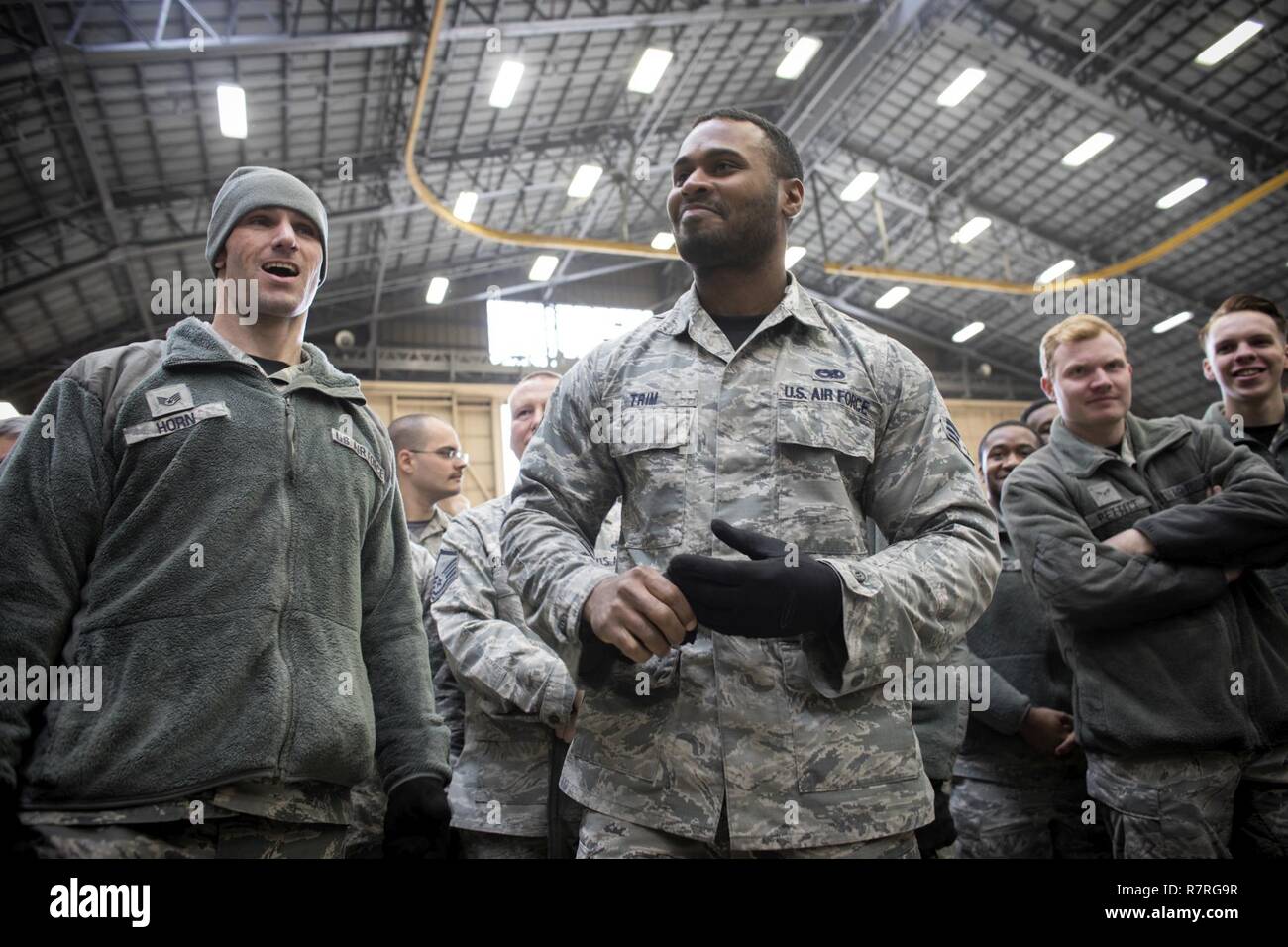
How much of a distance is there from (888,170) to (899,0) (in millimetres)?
6051

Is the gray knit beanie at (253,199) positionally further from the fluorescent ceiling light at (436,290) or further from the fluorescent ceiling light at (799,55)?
the fluorescent ceiling light at (436,290)

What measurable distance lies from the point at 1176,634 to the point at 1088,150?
17179 millimetres

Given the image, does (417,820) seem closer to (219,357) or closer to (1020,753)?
(219,357)

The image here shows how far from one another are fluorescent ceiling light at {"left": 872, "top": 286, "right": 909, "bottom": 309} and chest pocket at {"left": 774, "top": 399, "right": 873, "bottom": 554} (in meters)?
22.8

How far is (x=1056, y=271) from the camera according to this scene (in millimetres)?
21375

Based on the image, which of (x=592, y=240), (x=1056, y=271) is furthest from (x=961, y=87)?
(x=592, y=240)

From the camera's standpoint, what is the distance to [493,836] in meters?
3.38

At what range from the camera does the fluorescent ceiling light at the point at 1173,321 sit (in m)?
22.2

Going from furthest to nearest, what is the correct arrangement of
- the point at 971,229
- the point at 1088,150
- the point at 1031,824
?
the point at 971,229 → the point at 1088,150 → the point at 1031,824

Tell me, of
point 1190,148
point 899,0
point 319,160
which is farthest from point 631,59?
point 1190,148

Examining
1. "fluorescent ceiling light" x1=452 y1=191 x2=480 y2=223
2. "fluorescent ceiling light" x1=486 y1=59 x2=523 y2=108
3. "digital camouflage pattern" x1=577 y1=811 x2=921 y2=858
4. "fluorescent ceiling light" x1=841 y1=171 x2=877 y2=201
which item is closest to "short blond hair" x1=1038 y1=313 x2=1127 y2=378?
"digital camouflage pattern" x1=577 y1=811 x2=921 y2=858

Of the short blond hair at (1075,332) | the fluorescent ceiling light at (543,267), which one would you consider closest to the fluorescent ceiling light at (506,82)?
the fluorescent ceiling light at (543,267)

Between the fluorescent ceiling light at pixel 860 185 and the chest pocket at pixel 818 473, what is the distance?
18664mm
